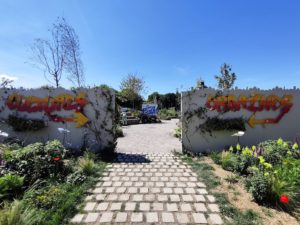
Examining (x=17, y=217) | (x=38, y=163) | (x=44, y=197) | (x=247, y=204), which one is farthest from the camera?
(x=38, y=163)

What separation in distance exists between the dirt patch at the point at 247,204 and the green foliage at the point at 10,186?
354cm

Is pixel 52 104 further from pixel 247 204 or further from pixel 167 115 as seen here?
pixel 167 115

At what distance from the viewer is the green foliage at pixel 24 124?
20.8ft

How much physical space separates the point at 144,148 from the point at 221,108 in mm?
3124

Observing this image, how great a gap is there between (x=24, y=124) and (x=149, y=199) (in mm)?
5180

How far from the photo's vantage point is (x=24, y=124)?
20.8 ft

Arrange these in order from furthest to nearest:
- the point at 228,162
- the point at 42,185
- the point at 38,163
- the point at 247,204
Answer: the point at 228,162
the point at 38,163
the point at 42,185
the point at 247,204

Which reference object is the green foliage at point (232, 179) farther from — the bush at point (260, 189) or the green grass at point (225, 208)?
the bush at point (260, 189)

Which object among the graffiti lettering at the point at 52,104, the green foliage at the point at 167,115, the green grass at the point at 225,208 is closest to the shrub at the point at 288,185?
the green grass at the point at 225,208

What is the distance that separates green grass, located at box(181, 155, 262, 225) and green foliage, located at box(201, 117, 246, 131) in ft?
5.63

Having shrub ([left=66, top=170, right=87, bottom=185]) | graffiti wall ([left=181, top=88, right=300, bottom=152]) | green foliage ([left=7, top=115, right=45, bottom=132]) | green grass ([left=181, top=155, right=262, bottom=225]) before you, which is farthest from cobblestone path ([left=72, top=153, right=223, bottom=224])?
green foliage ([left=7, top=115, right=45, bottom=132])

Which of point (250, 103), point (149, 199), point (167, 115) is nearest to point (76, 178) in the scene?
→ point (149, 199)

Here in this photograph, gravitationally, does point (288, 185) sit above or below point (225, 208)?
above

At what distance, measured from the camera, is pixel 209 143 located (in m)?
6.52
